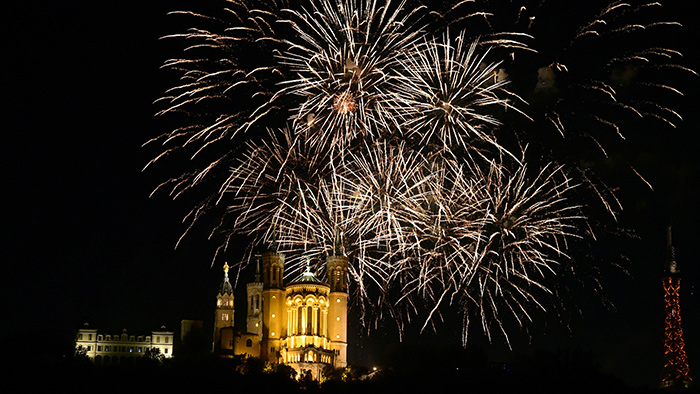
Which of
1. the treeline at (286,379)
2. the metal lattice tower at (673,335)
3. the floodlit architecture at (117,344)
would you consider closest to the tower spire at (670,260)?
the metal lattice tower at (673,335)

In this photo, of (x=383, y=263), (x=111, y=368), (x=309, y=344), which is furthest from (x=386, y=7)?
(x=309, y=344)

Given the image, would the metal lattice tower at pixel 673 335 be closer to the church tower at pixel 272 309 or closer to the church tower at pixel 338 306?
the church tower at pixel 338 306

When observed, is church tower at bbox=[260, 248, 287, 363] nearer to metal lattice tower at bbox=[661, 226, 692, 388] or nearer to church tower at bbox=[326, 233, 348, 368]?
church tower at bbox=[326, 233, 348, 368]

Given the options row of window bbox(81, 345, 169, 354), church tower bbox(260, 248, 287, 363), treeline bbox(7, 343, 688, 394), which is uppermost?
church tower bbox(260, 248, 287, 363)

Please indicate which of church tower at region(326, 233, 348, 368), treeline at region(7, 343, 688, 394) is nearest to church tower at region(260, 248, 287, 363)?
church tower at region(326, 233, 348, 368)

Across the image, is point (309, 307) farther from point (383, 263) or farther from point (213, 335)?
point (383, 263)

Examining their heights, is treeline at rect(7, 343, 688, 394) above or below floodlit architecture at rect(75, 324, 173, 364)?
below
